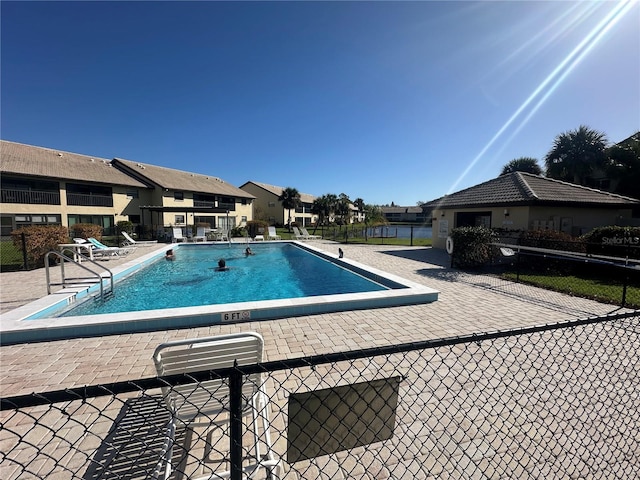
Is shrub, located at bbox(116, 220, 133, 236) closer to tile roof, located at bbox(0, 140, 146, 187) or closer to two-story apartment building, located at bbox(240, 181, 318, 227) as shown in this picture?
tile roof, located at bbox(0, 140, 146, 187)

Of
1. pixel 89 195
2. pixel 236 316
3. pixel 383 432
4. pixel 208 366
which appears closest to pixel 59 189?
pixel 89 195

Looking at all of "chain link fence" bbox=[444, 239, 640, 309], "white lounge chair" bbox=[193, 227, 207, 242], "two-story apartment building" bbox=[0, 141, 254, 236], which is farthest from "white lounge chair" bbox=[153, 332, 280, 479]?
"white lounge chair" bbox=[193, 227, 207, 242]

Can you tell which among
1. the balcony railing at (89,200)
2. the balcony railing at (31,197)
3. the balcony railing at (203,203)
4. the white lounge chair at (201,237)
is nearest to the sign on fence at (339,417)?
the white lounge chair at (201,237)

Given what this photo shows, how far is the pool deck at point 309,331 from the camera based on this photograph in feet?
12.6

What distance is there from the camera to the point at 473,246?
36.6 ft

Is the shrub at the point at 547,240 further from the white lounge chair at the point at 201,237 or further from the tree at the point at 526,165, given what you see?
the tree at the point at 526,165

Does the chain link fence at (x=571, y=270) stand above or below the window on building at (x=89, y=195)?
below

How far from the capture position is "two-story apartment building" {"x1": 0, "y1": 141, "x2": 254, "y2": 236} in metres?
21.3

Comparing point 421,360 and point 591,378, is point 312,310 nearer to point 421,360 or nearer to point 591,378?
point 421,360

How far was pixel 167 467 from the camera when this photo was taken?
81.6 inches

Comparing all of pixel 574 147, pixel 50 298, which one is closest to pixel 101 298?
pixel 50 298

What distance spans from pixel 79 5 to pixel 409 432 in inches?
545

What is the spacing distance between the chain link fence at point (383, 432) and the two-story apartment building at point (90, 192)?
1904cm

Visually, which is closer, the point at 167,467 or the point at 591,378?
the point at 167,467
